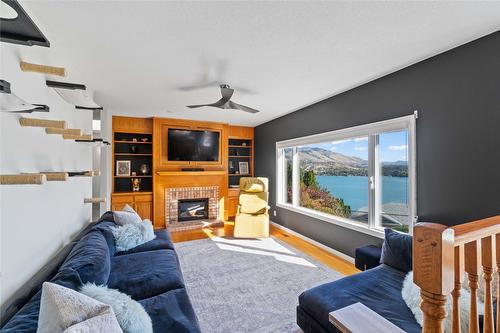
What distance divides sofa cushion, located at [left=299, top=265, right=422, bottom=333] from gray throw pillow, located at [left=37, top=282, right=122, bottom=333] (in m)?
1.34

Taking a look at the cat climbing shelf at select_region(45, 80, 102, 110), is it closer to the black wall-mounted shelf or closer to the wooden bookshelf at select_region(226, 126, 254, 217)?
the black wall-mounted shelf

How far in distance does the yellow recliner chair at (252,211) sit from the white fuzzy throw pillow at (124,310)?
3.07 m

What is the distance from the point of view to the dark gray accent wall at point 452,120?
6.26 ft

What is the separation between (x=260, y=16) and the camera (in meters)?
1.66

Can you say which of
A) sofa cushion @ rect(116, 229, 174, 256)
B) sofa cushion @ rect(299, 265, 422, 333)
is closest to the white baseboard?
sofa cushion @ rect(299, 265, 422, 333)

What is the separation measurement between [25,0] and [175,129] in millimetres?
3764

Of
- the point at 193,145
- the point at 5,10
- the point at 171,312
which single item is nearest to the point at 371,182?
the point at 171,312

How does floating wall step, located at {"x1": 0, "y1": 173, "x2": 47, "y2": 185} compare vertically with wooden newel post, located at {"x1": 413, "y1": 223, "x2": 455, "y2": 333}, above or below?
above

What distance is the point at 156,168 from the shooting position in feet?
16.7

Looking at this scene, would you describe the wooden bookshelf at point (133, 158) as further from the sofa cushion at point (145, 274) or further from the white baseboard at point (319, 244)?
the white baseboard at point (319, 244)

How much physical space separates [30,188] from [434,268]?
2119 millimetres

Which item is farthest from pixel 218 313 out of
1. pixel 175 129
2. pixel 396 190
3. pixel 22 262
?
pixel 175 129

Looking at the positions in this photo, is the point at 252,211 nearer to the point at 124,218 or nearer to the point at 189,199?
the point at 189,199

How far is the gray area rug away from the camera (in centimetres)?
205
